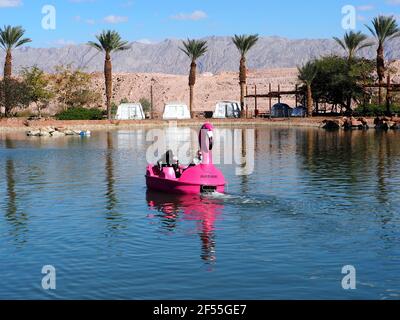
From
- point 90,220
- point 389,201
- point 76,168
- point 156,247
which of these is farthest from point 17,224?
point 76,168

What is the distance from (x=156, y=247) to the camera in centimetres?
1758

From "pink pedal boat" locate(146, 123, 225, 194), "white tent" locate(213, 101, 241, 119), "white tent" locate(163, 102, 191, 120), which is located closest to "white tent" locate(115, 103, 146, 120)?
"white tent" locate(163, 102, 191, 120)

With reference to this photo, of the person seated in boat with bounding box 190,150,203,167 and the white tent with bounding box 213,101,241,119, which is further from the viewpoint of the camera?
the white tent with bounding box 213,101,241,119

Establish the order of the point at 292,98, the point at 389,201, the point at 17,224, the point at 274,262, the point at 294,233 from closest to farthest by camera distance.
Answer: the point at 274,262
the point at 294,233
the point at 17,224
the point at 389,201
the point at 292,98

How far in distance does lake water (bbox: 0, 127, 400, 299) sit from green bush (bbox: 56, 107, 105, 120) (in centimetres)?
5767

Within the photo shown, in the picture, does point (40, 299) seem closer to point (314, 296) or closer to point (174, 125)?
point (314, 296)

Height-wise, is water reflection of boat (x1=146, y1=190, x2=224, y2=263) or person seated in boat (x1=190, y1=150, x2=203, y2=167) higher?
person seated in boat (x1=190, y1=150, x2=203, y2=167)

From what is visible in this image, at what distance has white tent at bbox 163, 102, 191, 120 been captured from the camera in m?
99.7

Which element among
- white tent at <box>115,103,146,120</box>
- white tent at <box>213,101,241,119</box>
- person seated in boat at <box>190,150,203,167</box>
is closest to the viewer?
person seated in boat at <box>190,150,203,167</box>

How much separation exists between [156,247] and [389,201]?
34.1 ft

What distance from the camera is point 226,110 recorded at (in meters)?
104

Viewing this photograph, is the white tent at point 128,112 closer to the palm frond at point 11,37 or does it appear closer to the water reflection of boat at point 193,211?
the palm frond at point 11,37

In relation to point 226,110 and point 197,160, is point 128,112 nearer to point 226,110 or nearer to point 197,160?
point 226,110

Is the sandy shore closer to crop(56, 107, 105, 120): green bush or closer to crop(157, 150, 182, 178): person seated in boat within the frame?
→ crop(56, 107, 105, 120): green bush
